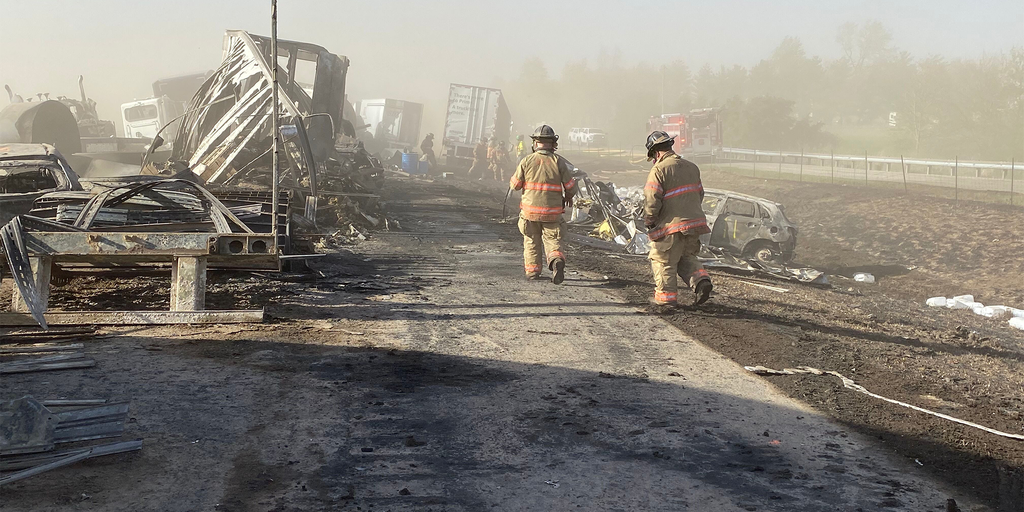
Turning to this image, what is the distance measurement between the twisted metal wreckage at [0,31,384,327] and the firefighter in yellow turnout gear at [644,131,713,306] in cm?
364

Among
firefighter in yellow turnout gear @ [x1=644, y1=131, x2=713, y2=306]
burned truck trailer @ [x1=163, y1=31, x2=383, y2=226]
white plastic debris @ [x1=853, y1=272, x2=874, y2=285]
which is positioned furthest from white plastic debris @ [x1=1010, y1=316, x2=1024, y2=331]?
burned truck trailer @ [x1=163, y1=31, x2=383, y2=226]

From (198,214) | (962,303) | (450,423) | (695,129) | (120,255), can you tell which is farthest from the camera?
(695,129)

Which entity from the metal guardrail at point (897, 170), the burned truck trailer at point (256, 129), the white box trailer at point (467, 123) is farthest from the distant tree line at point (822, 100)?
the burned truck trailer at point (256, 129)

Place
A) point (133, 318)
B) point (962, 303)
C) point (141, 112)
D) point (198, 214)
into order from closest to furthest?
1. point (133, 318)
2. point (198, 214)
3. point (962, 303)
4. point (141, 112)

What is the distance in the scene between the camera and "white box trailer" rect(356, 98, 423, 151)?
126 ft

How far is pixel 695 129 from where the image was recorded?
1703 inches

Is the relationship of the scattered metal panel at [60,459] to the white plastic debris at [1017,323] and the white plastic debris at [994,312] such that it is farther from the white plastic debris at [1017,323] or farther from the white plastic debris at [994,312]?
the white plastic debris at [994,312]

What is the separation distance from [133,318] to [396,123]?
3310 centimetres

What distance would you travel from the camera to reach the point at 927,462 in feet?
14.3

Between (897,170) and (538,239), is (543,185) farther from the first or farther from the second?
(897,170)

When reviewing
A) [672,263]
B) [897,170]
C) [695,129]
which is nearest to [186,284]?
[672,263]

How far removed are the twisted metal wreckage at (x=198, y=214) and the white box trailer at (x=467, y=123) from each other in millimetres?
20737

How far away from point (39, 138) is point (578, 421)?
1910 cm

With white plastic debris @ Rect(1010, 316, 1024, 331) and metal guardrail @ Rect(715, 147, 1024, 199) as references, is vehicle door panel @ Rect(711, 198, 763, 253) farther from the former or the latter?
metal guardrail @ Rect(715, 147, 1024, 199)
